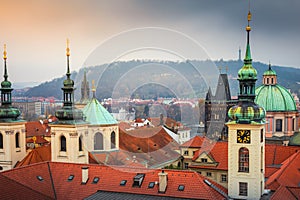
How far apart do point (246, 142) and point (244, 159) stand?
110cm

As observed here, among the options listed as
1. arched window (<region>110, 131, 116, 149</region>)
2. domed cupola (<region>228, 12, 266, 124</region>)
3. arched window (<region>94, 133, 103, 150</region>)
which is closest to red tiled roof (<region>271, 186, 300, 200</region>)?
domed cupola (<region>228, 12, 266, 124</region>)

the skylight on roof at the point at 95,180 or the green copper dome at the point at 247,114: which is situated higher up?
the green copper dome at the point at 247,114

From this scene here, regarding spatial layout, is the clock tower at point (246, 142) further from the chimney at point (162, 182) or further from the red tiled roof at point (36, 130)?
the red tiled roof at point (36, 130)

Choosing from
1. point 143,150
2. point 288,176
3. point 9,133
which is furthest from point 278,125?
point 9,133

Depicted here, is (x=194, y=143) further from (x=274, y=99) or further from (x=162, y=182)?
(x=162, y=182)

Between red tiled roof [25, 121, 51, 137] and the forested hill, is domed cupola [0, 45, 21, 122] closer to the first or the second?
the forested hill

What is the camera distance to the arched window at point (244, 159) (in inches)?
1057

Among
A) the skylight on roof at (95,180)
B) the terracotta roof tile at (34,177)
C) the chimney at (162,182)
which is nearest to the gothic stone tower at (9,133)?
the terracotta roof tile at (34,177)

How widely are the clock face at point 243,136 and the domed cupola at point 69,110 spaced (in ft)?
42.8

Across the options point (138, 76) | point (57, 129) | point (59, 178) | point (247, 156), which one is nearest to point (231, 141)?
point (247, 156)

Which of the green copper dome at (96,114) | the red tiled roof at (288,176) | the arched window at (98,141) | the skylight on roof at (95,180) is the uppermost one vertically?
the green copper dome at (96,114)

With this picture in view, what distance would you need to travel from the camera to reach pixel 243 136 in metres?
26.8

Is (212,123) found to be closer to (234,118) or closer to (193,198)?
(234,118)

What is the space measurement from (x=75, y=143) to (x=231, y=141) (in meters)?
12.1
